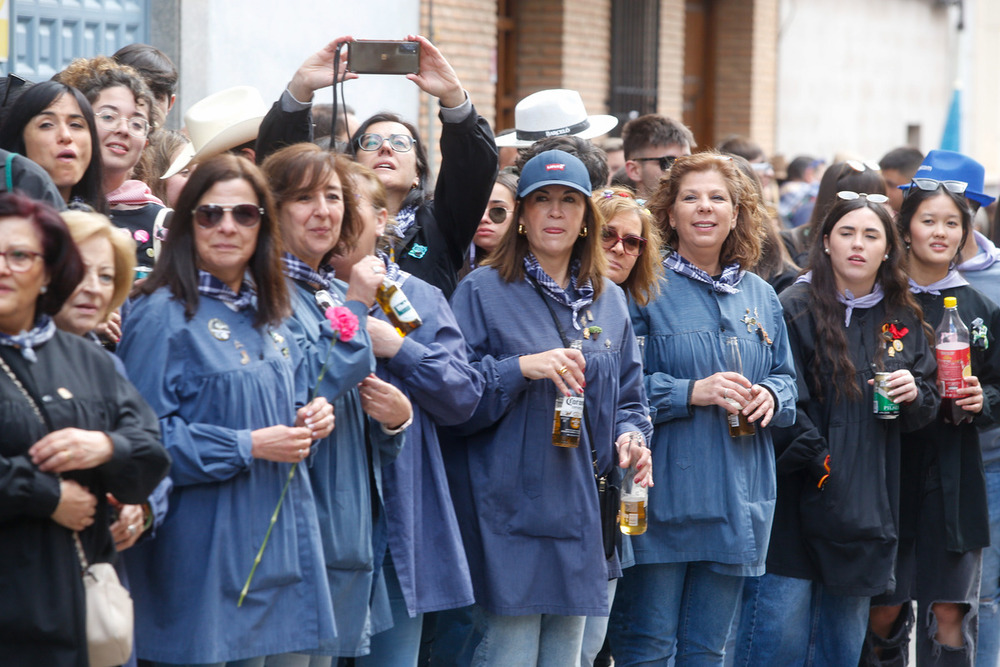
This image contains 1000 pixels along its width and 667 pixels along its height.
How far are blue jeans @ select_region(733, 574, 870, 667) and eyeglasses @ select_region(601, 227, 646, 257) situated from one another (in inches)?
56.2

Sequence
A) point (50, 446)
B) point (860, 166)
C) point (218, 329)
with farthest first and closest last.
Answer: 1. point (860, 166)
2. point (218, 329)
3. point (50, 446)

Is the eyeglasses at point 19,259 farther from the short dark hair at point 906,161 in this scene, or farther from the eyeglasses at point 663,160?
the short dark hair at point 906,161

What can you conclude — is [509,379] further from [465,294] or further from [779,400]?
[779,400]

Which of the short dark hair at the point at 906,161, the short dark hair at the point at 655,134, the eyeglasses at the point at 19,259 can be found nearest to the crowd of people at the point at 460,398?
the eyeglasses at the point at 19,259

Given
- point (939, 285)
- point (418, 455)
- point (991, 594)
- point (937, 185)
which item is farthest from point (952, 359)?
point (418, 455)

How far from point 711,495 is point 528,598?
2.78 feet

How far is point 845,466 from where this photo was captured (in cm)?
479

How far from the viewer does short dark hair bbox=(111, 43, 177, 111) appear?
5664 mm

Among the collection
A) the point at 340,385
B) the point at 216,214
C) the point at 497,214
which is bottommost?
the point at 340,385

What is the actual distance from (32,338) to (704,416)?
2.42 metres

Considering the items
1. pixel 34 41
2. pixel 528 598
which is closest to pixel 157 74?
pixel 34 41

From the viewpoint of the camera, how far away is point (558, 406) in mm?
3977

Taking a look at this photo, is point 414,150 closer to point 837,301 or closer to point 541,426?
point 541,426

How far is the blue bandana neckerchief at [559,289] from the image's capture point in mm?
4148
